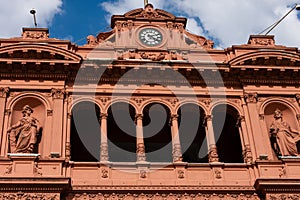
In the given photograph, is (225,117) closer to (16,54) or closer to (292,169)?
(292,169)

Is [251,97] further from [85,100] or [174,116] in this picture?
[85,100]

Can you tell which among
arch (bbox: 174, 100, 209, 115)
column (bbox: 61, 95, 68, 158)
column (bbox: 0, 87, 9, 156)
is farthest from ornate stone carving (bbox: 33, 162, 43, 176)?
arch (bbox: 174, 100, 209, 115)

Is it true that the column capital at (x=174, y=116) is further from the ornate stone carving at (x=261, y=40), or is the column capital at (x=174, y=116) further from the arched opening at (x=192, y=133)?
the ornate stone carving at (x=261, y=40)

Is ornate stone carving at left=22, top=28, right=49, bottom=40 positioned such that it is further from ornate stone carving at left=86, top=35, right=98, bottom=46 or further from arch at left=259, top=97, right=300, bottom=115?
arch at left=259, top=97, right=300, bottom=115

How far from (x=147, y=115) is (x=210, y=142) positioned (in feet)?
11.0

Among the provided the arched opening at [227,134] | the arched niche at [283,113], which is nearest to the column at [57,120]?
the arched opening at [227,134]

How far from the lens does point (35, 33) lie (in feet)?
86.1

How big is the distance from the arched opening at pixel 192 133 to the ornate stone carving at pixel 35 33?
7119 millimetres

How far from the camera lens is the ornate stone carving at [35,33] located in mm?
26078

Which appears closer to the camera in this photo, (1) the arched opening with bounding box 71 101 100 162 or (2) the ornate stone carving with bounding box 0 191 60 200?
(2) the ornate stone carving with bounding box 0 191 60 200

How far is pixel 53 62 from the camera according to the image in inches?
957

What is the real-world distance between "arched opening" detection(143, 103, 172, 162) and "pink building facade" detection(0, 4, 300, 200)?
0.05 metres

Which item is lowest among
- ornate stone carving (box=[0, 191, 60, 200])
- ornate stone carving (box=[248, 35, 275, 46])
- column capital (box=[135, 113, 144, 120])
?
ornate stone carving (box=[0, 191, 60, 200])

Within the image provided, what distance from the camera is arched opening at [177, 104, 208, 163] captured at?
25172mm
